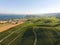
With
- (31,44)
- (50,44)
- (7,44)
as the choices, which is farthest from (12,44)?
(50,44)

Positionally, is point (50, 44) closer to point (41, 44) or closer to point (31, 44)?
point (41, 44)

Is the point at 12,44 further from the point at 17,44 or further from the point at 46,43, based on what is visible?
the point at 46,43

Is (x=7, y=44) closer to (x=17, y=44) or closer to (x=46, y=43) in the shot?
(x=17, y=44)

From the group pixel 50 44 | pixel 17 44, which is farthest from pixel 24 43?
pixel 50 44

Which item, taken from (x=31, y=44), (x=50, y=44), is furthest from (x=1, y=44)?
(x=50, y=44)

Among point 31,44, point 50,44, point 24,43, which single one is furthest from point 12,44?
point 50,44
